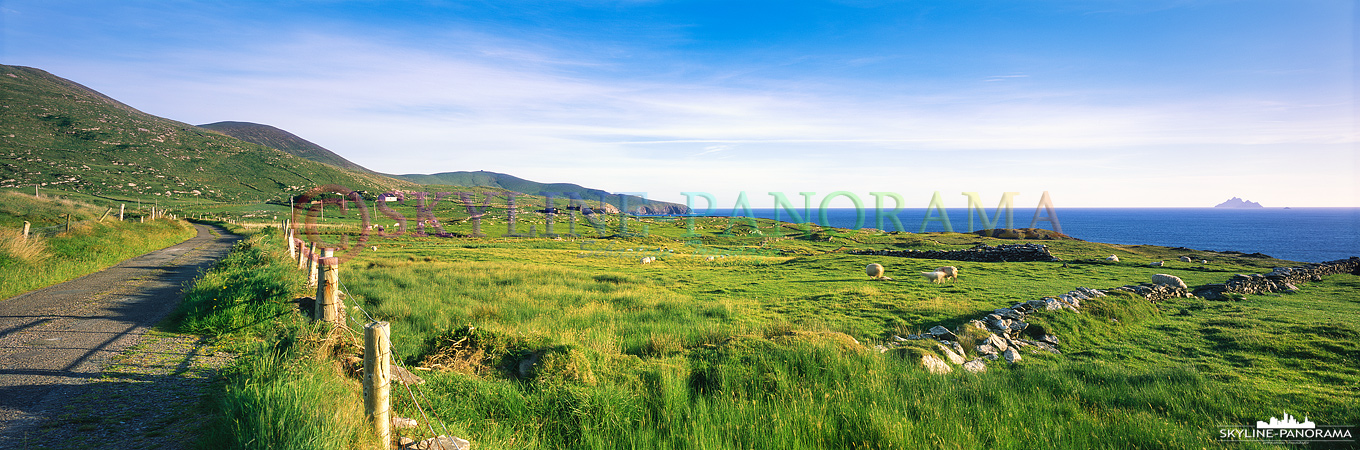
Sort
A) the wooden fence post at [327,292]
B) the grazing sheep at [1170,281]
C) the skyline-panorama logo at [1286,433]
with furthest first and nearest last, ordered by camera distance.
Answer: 1. the grazing sheep at [1170,281]
2. the wooden fence post at [327,292]
3. the skyline-panorama logo at [1286,433]

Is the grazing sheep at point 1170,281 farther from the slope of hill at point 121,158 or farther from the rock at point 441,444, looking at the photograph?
the slope of hill at point 121,158

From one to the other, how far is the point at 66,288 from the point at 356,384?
43.7ft

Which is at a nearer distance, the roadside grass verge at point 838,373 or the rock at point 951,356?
the roadside grass verge at point 838,373

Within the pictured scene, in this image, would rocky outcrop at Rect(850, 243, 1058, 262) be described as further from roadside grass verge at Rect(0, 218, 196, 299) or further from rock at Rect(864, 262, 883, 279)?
roadside grass verge at Rect(0, 218, 196, 299)

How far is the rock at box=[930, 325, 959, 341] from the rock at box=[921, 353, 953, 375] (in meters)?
2.61

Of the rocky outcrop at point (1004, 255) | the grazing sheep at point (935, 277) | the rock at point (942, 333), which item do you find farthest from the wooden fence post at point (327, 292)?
the rocky outcrop at point (1004, 255)

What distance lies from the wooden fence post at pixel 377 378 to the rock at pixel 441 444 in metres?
0.25

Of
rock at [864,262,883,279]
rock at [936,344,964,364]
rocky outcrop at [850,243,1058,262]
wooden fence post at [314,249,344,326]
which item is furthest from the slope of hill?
rock at [936,344,964,364]

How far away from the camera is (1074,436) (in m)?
5.68

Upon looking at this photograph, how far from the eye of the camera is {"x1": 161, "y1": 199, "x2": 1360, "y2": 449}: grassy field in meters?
5.59

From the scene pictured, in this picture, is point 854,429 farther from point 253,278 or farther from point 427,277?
point 427,277

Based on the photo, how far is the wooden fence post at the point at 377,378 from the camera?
169 inches

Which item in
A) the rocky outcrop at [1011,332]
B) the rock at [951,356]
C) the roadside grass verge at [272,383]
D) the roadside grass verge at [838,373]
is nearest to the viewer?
the roadside grass verge at [272,383]

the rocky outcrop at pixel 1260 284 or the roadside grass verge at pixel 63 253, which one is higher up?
the roadside grass verge at pixel 63 253
